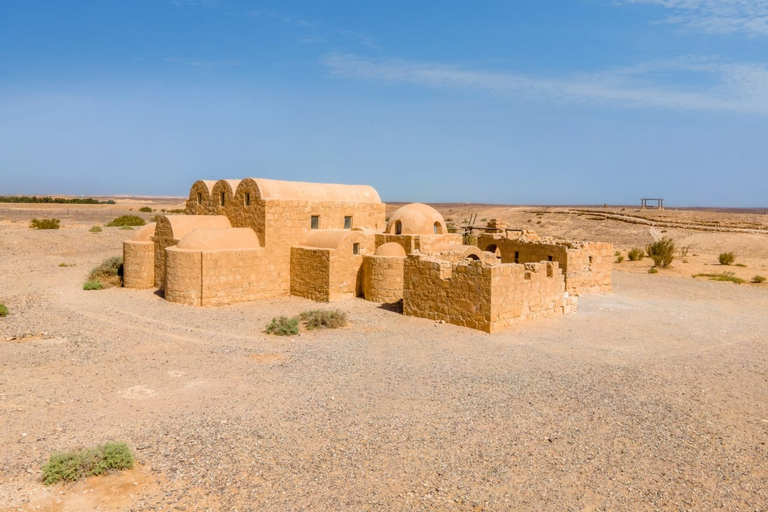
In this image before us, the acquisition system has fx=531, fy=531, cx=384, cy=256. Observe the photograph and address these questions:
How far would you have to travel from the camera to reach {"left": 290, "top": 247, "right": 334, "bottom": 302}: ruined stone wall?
14930 mm

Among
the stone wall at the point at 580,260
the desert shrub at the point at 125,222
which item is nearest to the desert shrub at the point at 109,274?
the stone wall at the point at 580,260

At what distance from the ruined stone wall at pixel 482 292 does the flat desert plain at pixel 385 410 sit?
43 centimetres

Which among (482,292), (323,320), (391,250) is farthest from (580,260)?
(323,320)

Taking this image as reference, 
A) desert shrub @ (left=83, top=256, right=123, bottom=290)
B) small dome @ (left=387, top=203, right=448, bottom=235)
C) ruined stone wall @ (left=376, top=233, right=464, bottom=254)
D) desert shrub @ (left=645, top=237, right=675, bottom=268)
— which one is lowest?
desert shrub @ (left=83, top=256, right=123, bottom=290)

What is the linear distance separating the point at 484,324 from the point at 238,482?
23.5 ft

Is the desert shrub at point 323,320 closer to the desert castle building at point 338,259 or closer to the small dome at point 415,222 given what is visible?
the desert castle building at point 338,259

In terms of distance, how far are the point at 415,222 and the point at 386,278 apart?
286 cm

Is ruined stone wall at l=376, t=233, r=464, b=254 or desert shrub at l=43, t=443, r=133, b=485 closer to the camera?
desert shrub at l=43, t=443, r=133, b=485

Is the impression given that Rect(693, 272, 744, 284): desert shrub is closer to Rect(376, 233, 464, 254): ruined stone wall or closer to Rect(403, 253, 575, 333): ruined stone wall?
Rect(403, 253, 575, 333): ruined stone wall

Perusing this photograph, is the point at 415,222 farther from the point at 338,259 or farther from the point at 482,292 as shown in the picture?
the point at 482,292

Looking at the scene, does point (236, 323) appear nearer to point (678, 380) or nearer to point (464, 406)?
point (464, 406)

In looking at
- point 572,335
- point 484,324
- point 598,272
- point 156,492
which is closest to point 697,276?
point 598,272

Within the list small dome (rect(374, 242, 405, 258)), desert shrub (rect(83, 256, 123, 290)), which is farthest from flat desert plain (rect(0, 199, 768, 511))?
desert shrub (rect(83, 256, 123, 290))

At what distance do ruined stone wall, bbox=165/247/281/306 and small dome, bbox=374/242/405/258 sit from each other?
3.54m
